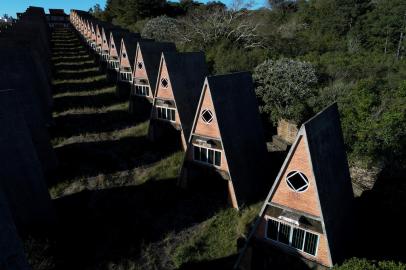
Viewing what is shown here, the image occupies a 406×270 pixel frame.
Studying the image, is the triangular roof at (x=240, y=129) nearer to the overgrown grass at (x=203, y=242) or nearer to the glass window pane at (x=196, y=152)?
the glass window pane at (x=196, y=152)

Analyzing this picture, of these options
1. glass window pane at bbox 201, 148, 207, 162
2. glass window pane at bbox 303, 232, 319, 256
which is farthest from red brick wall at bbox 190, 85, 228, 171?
glass window pane at bbox 303, 232, 319, 256

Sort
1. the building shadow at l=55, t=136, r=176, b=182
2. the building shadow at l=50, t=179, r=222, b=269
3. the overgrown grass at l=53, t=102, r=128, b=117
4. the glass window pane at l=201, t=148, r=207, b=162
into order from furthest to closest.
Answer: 1. the overgrown grass at l=53, t=102, r=128, b=117
2. the building shadow at l=55, t=136, r=176, b=182
3. the glass window pane at l=201, t=148, r=207, b=162
4. the building shadow at l=50, t=179, r=222, b=269

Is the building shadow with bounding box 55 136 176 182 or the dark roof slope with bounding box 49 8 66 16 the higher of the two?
the dark roof slope with bounding box 49 8 66 16

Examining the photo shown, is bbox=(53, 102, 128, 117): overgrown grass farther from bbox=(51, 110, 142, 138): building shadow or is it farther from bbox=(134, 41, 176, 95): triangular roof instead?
bbox=(134, 41, 176, 95): triangular roof

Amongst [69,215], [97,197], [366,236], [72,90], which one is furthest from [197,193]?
[72,90]

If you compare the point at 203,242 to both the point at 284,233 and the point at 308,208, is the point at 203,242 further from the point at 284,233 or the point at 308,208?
the point at 308,208

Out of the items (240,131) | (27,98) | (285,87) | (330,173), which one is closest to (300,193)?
(330,173)

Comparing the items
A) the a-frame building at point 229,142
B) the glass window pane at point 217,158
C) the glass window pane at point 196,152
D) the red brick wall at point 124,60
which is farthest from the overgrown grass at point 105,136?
the glass window pane at point 217,158
